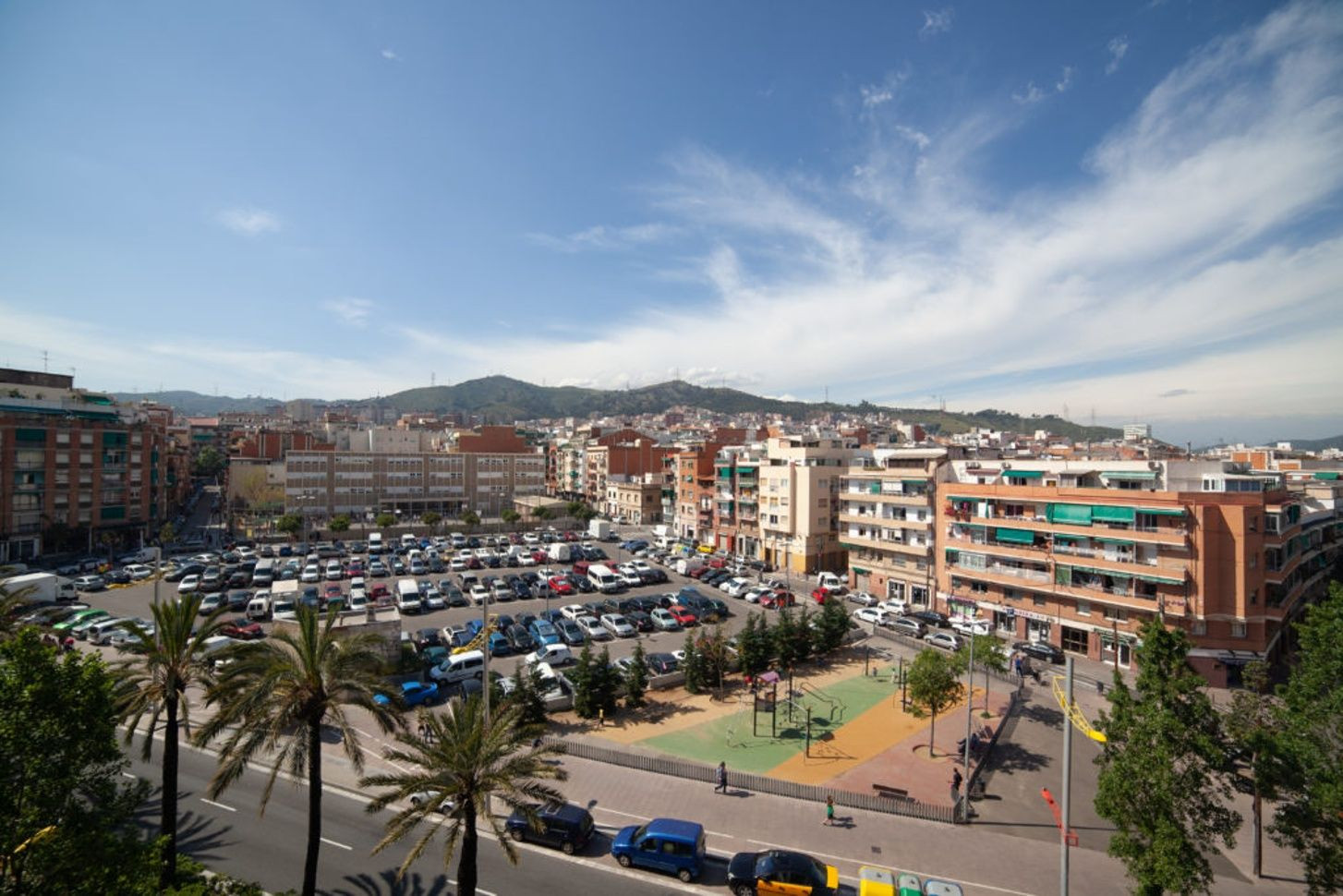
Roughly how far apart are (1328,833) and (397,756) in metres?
22.3

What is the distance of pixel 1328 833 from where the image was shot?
Answer: 14.7m

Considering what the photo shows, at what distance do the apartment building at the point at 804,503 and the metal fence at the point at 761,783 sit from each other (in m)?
35.1

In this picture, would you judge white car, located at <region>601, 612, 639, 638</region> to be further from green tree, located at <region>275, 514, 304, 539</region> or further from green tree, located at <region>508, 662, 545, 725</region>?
green tree, located at <region>275, 514, 304, 539</region>

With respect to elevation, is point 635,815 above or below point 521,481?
below

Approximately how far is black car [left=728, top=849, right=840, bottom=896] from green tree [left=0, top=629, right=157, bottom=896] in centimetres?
1283

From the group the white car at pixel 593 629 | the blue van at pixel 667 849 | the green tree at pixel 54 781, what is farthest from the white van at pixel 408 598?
the green tree at pixel 54 781

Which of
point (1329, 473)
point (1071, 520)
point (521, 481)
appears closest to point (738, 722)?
point (1071, 520)

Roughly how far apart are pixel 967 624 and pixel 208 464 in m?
140

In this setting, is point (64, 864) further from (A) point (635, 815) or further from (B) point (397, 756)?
(A) point (635, 815)

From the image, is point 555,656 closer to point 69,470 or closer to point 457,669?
point 457,669

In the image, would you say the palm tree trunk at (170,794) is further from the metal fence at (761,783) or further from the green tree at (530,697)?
the green tree at (530,697)

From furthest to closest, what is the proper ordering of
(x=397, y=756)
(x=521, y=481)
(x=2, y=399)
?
(x=521, y=481), (x=2, y=399), (x=397, y=756)

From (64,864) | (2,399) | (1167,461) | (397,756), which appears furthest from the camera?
(2,399)

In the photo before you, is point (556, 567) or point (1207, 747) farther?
point (556, 567)
